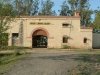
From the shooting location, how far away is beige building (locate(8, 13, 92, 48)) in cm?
5947

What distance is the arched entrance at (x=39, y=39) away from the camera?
60.0m

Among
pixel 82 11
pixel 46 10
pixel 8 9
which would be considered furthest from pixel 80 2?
pixel 8 9

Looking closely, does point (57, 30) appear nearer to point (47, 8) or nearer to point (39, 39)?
point (39, 39)

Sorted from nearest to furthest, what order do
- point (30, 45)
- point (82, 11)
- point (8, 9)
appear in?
point (8, 9) → point (30, 45) → point (82, 11)

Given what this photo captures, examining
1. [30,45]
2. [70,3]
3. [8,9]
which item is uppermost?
[70,3]

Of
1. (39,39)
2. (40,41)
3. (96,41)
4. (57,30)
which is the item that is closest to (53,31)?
(57,30)

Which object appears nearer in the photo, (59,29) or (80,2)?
(59,29)

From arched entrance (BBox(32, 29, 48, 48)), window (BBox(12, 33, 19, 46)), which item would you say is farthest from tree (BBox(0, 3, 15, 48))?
arched entrance (BBox(32, 29, 48, 48))

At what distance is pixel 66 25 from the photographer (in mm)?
60188

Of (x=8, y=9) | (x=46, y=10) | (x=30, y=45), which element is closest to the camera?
(x=8, y=9)

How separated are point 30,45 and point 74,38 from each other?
25.2 ft

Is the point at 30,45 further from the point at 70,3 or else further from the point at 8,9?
the point at 70,3

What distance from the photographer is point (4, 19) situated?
3077 cm

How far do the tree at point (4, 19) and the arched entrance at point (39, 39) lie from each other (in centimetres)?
2774
